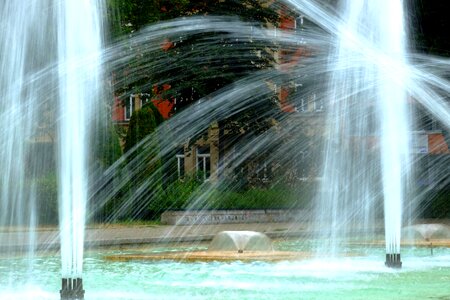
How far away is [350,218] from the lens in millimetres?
29594

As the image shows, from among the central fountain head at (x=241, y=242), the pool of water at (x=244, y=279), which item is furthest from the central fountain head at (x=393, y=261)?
the central fountain head at (x=241, y=242)

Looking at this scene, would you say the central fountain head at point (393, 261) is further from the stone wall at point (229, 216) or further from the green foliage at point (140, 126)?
the green foliage at point (140, 126)

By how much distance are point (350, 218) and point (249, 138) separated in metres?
9.15

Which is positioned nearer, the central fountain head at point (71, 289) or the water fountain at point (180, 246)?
the central fountain head at point (71, 289)

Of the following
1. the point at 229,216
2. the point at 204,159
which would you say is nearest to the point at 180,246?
the point at 229,216

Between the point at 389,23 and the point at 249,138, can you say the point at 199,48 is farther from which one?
the point at 389,23

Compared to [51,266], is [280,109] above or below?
above

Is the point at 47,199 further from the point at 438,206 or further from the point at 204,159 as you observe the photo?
the point at 204,159

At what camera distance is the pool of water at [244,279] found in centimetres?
1085

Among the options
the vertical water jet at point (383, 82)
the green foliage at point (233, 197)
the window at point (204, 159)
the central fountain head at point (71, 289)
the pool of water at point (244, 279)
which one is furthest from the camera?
the window at point (204, 159)

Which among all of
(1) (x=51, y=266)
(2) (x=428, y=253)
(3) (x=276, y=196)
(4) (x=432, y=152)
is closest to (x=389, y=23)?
(2) (x=428, y=253)

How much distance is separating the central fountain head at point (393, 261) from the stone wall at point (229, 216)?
16899mm

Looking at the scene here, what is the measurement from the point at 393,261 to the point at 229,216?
18.8 m

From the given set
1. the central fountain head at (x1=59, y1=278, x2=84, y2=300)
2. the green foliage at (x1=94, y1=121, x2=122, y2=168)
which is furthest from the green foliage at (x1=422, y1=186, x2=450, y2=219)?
the central fountain head at (x1=59, y1=278, x2=84, y2=300)
